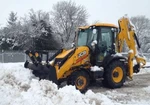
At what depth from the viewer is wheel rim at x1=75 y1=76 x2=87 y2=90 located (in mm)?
9020

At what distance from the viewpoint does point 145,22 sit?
62438 mm

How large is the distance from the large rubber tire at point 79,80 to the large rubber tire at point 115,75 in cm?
110

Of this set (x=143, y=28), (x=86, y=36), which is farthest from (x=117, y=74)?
(x=143, y=28)

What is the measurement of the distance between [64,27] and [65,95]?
39327 millimetres

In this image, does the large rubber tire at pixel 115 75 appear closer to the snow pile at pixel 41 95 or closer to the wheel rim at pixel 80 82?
the wheel rim at pixel 80 82

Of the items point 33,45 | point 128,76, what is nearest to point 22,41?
point 33,45

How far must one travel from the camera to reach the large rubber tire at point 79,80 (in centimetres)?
893

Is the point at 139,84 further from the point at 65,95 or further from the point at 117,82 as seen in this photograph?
the point at 65,95

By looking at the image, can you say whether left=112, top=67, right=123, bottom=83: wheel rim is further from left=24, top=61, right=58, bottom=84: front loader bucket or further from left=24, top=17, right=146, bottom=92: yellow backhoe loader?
left=24, top=61, right=58, bottom=84: front loader bucket

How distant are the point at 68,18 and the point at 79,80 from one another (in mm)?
37571

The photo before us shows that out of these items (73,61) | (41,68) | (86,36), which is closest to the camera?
(41,68)

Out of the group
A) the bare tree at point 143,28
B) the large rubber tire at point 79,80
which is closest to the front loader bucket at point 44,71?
the large rubber tire at point 79,80

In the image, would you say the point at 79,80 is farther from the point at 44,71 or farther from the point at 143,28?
the point at 143,28

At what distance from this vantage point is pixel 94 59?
990cm
